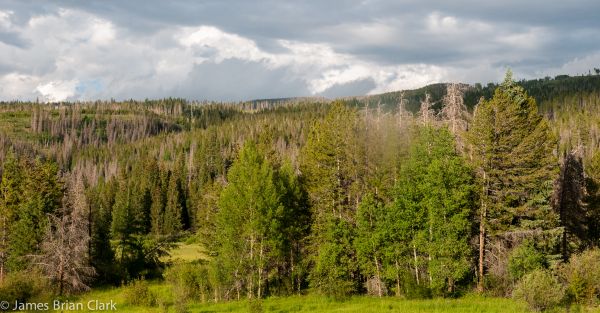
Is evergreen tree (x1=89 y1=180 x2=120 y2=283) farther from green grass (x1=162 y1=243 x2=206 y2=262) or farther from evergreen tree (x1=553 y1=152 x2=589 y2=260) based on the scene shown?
evergreen tree (x1=553 y1=152 x2=589 y2=260)

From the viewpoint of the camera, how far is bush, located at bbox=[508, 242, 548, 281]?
34094mm

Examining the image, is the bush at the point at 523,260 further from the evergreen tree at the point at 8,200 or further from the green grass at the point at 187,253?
the evergreen tree at the point at 8,200

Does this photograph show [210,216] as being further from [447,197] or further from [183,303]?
[447,197]

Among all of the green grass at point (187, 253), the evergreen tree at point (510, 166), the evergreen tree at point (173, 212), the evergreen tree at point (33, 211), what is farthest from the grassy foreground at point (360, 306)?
the evergreen tree at point (173, 212)

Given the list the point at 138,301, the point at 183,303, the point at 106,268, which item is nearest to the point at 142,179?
the point at 106,268

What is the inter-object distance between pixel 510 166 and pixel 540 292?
12297 millimetres

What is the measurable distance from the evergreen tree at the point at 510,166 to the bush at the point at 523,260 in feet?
6.39

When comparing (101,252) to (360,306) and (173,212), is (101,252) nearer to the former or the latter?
(360,306)

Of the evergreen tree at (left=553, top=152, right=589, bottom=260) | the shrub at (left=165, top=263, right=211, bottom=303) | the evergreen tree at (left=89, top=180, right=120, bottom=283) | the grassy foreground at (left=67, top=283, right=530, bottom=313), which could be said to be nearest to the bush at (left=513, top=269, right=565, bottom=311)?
the grassy foreground at (left=67, top=283, right=530, bottom=313)

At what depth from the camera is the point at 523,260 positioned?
3441 cm

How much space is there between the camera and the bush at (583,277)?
30.7 metres

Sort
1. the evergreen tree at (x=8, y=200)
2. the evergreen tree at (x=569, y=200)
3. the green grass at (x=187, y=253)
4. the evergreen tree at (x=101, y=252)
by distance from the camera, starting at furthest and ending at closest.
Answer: the green grass at (x=187, y=253) → the evergreen tree at (x=101, y=252) → the evergreen tree at (x=8, y=200) → the evergreen tree at (x=569, y=200)

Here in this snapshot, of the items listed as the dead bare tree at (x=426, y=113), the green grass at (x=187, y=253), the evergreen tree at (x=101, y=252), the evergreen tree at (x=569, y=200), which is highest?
the dead bare tree at (x=426, y=113)

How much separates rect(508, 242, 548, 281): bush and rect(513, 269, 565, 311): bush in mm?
6148
